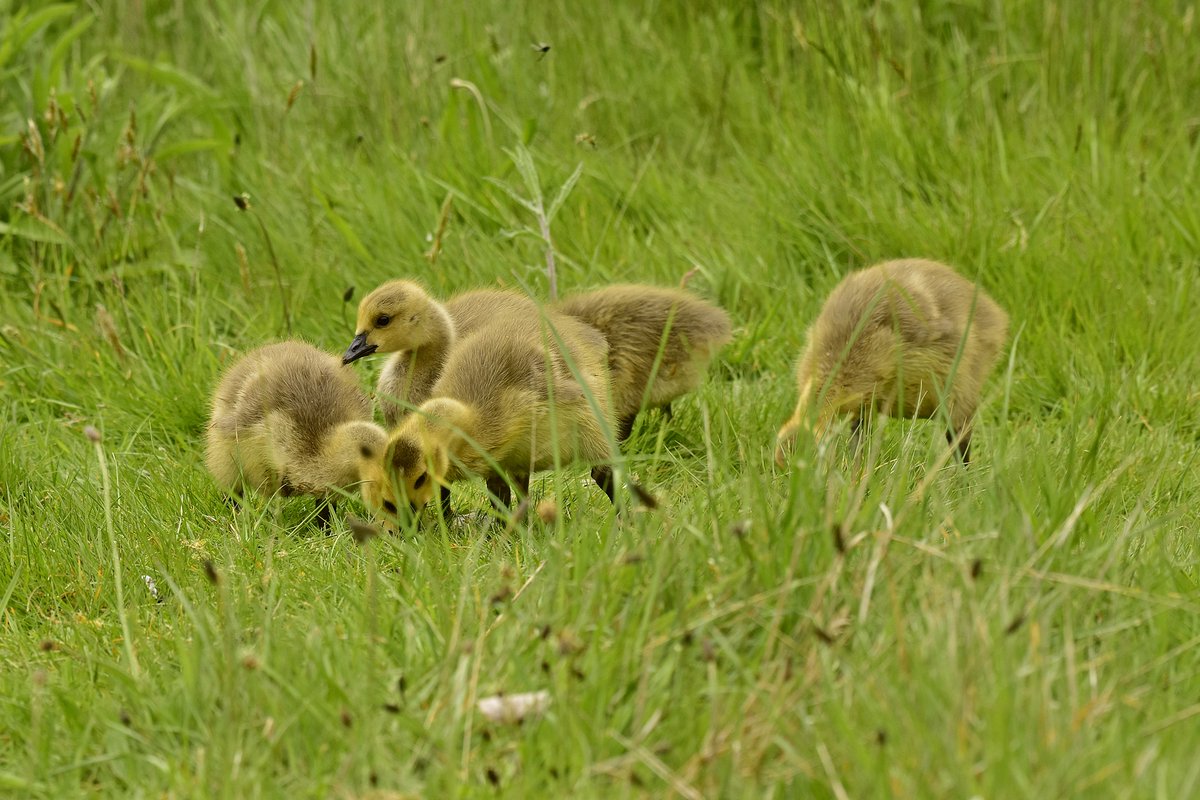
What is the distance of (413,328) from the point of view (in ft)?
15.7

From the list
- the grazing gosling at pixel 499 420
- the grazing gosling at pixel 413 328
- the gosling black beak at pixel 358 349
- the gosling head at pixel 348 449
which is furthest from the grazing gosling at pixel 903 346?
the gosling black beak at pixel 358 349

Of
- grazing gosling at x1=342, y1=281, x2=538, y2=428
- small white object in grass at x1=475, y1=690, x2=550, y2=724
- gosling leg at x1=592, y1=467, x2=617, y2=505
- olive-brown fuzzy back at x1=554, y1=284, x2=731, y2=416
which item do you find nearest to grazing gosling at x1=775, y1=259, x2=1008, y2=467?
olive-brown fuzzy back at x1=554, y1=284, x2=731, y2=416

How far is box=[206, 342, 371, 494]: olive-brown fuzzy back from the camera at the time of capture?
14.6 feet

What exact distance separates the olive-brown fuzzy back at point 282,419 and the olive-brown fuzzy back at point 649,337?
807 mm

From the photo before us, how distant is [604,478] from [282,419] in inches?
40.2

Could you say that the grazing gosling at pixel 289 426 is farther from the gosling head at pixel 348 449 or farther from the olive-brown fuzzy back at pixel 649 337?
the olive-brown fuzzy back at pixel 649 337

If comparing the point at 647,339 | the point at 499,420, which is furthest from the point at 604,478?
the point at 647,339

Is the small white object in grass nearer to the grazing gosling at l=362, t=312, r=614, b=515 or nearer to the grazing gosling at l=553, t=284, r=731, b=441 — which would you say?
the grazing gosling at l=362, t=312, r=614, b=515

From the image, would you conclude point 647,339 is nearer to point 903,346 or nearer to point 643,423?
point 643,423

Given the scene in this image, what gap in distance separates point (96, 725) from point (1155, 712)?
202 centimetres

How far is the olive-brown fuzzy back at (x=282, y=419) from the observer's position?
4.46 metres

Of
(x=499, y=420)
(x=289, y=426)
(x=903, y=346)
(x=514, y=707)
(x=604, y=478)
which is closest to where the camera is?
(x=514, y=707)

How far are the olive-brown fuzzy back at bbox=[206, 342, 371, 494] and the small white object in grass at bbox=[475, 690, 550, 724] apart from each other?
1.85m

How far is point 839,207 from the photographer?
6.02m
